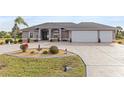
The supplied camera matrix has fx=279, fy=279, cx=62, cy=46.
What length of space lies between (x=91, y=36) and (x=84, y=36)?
310 mm

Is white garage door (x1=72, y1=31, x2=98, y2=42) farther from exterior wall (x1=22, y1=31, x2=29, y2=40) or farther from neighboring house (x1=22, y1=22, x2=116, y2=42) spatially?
exterior wall (x1=22, y1=31, x2=29, y2=40)

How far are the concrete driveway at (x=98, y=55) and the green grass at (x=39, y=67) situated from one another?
353 mm

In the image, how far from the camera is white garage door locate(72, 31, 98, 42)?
1202 cm

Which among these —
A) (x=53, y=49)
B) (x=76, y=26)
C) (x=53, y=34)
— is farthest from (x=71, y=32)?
(x=53, y=49)

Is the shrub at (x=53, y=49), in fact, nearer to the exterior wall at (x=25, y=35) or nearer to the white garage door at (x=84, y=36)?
the white garage door at (x=84, y=36)

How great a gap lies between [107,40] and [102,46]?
0.50m

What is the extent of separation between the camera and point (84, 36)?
12344mm

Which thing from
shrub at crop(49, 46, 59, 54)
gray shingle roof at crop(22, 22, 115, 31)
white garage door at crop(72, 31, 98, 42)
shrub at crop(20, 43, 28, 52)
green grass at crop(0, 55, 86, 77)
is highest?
gray shingle roof at crop(22, 22, 115, 31)

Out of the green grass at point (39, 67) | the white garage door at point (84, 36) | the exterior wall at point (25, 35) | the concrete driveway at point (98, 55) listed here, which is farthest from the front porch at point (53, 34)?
the green grass at point (39, 67)

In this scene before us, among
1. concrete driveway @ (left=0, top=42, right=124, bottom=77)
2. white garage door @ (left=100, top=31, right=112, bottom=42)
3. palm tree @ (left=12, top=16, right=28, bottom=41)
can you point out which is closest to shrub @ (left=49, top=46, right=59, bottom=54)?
concrete driveway @ (left=0, top=42, right=124, bottom=77)

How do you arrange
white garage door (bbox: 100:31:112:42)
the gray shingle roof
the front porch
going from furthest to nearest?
white garage door (bbox: 100:31:112:42)
the front porch
the gray shingle roof

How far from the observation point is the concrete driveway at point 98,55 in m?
11.2
